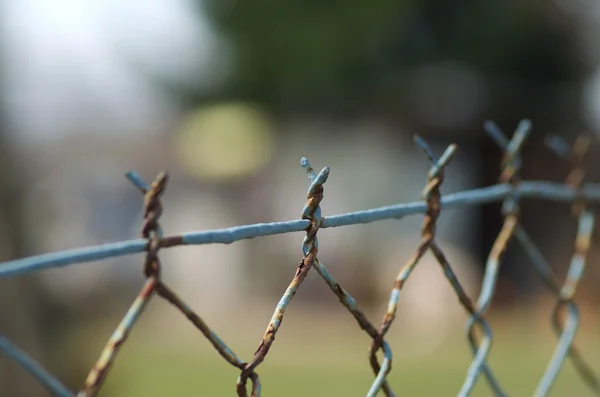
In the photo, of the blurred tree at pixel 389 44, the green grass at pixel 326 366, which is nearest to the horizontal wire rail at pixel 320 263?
the green grass at pixel 326 366

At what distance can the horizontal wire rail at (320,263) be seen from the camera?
0.43 meters

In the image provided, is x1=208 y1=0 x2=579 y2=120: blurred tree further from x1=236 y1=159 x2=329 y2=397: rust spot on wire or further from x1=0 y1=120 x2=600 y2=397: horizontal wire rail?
x1=236 y1=159 x2=329 y2=397: rust spot on wire

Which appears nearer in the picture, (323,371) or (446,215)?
(323,371)

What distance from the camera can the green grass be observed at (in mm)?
4043

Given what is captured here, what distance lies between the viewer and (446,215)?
6781mm

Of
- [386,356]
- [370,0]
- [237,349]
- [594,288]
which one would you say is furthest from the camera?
[370,0]

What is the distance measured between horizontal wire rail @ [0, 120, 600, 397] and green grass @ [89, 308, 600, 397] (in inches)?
103

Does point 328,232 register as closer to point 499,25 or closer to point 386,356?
point 499,25

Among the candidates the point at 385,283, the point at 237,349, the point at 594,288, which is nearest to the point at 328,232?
the point at 385,283

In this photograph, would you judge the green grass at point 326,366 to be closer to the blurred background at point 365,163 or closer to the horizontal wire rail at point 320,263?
the blurred background at point 365,163

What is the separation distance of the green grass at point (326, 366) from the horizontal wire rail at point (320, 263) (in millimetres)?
2607

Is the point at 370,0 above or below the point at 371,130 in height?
above

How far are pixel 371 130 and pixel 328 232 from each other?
1.11 m

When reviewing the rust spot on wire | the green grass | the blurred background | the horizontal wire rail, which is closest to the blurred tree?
the blurred background
